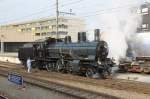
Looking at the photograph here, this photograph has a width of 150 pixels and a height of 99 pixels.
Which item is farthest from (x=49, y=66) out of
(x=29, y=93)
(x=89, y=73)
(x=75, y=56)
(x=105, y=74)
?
(x=29, y=93)

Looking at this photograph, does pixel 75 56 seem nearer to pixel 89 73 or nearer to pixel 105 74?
pixel 89 73

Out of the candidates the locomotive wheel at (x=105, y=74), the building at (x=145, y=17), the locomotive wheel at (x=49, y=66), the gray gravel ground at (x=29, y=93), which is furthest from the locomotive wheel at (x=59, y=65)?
the gray gravel ground at (x=29, y=93)

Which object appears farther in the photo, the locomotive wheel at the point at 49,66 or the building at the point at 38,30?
the building at the point at 38,30

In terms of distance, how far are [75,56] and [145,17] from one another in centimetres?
779

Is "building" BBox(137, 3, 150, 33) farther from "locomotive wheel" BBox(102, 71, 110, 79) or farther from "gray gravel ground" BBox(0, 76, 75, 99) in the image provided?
"gray gravel ground" BBox(0, 76, 75, 99)

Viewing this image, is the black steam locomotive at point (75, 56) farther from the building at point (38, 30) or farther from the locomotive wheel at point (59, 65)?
the building at point (38, 30)

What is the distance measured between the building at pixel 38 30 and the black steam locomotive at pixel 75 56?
2119 inches

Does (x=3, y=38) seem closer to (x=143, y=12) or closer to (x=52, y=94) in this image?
(x=143, y=12)

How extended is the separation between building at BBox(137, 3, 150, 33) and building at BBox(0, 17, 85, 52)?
5828 centimetres

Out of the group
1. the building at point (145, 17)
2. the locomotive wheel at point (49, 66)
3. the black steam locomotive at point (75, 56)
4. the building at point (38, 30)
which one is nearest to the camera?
the black steam locomotive at point (75, 56)

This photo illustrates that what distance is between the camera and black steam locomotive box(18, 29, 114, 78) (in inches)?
999

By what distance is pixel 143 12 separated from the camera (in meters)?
30.0

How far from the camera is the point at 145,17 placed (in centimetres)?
2950

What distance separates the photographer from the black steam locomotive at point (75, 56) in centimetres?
2538
